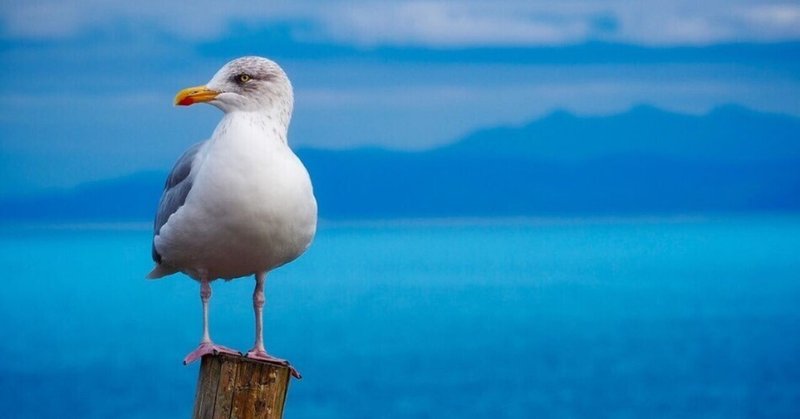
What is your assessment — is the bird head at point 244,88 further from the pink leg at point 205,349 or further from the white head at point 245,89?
the pink leg at point 205,349

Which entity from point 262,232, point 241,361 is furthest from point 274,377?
point 262,232

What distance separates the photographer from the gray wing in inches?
121

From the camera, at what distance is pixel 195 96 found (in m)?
3.05

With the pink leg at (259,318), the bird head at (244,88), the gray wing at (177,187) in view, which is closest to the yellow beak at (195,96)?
the bird head at (244,88)

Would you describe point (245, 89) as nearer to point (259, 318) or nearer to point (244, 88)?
point (244, 88)

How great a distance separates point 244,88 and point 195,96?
0.43ft

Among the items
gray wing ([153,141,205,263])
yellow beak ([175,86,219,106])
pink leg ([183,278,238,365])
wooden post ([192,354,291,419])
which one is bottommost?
wooden post ([192,354,291,419])

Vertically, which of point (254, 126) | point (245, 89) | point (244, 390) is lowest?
point (244, 390)

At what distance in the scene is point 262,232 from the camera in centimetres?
292

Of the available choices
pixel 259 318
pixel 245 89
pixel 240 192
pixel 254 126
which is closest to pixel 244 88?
pixel 245 89

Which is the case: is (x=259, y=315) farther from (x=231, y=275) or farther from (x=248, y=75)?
(x=248, y=75)

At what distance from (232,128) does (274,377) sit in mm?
658

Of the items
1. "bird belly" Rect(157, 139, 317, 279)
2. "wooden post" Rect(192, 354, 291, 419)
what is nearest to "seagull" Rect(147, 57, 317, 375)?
"bird belly" Rect(157, 139, 317, 279)

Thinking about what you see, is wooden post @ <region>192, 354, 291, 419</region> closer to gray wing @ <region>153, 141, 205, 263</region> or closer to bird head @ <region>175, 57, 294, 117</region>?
gray wing @ <region>153, 141, 205, 263</region>
